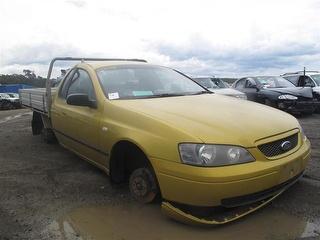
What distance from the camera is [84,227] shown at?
4.09 metres

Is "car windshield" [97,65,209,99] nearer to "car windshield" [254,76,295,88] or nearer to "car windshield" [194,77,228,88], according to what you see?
"car windshield" [194,77,228,88]

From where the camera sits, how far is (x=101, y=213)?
4453mm

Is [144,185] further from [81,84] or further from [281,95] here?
[281,95]

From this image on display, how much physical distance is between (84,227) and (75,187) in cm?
132

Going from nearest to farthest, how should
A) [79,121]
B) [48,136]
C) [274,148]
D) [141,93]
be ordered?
[274,148] → [141,93] → [79,121] → [48,136]

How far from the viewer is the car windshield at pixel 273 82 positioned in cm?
1400

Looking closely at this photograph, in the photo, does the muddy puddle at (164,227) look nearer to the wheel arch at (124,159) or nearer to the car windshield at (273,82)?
the wheel arch at (124,159)

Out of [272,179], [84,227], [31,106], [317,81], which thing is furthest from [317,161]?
[317,81]

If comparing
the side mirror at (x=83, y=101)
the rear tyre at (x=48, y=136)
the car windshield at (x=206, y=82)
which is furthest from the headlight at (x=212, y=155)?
the car windshield at (x=206, y=82)

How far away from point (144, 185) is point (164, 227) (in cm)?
48

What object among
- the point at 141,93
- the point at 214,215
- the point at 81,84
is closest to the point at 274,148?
the point at 214,215

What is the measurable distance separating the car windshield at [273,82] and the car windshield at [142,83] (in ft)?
28.1

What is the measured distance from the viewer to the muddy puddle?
3795 mm

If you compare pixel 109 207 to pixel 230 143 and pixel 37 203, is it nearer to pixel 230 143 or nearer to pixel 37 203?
pixel 37 203
